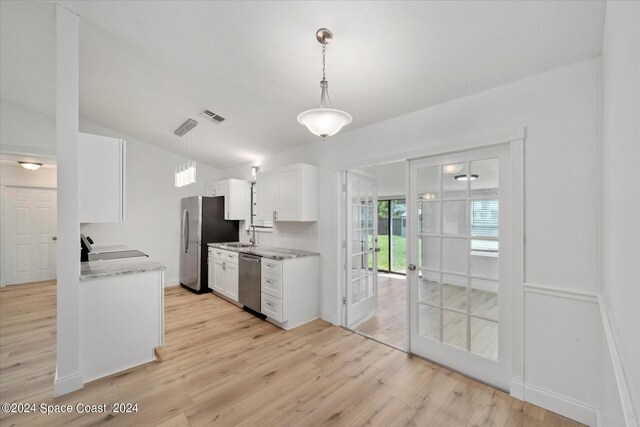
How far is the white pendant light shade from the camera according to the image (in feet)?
5.34

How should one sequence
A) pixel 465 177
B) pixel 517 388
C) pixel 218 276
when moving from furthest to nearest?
pixel 218 276, pixel 465 177, pixel 517 388

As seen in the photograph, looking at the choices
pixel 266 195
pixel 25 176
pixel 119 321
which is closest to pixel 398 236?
pixel 266 195

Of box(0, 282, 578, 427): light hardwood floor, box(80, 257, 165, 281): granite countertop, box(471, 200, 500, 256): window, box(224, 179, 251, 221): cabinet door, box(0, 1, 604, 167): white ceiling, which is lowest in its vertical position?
box(0, 282, 578, 427): light hardwood floor

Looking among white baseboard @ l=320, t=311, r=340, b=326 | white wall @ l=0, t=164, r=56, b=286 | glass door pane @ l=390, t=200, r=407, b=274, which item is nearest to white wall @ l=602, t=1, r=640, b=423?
white baseboard @ l=320, t=311, r=340, b=326

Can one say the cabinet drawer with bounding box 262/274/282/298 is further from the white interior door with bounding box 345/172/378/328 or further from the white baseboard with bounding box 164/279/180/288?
the white baseboard with bounding box 164/279/180/288

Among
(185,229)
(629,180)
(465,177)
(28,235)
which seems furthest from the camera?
(28,235)

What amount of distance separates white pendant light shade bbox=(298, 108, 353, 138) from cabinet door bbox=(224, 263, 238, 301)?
3.20 m

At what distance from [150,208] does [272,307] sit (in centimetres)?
370

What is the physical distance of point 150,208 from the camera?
544 centimetres

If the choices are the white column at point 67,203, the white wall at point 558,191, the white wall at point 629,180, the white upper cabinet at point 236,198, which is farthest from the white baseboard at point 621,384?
the white upper cabinet at point 236,198

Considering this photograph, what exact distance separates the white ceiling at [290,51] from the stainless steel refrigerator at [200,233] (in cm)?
201

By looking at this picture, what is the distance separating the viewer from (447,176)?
8.42ft

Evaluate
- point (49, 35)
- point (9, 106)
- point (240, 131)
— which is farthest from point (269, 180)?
point (9, 106)

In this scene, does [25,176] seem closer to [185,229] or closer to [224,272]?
[185,229]
